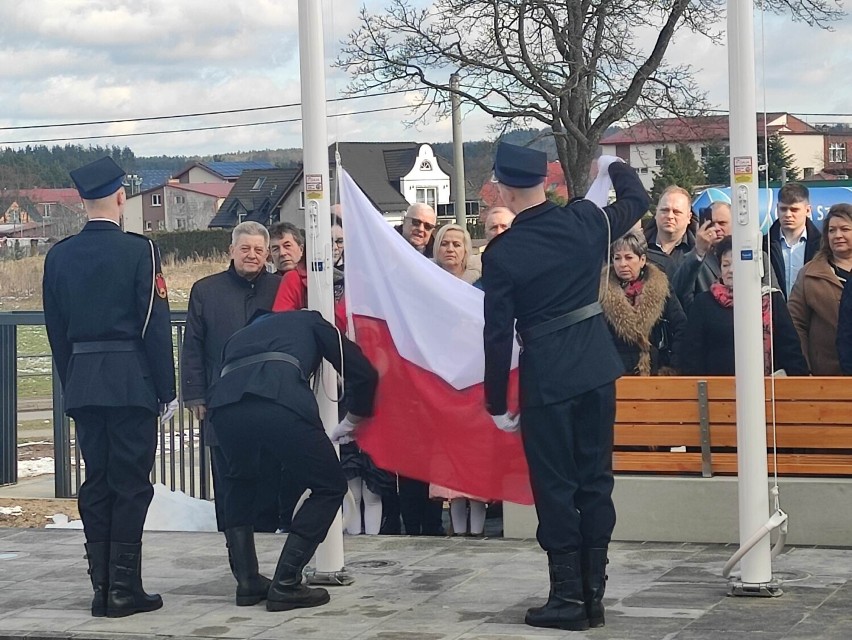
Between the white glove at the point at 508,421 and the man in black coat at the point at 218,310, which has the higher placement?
the man in black coat at the point at 218,310

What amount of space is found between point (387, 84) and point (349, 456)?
25.3 metres

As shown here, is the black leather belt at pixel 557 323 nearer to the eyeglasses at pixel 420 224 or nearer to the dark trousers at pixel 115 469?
the dark trousers at pixel 115 469

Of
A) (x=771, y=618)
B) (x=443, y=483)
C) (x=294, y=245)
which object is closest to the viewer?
(x=771, y=618)

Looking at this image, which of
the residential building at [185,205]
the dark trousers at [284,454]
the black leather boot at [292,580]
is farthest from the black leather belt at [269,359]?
the residential building at [185,205]

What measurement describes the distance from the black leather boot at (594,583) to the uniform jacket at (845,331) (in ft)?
8.26

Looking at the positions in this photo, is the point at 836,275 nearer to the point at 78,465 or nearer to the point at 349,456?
the point at 349,456

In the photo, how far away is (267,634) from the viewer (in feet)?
22.0

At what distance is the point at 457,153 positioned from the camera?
114 ft

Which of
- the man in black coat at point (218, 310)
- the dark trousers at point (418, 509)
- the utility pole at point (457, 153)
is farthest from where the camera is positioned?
the utility pole at point (457, 153)

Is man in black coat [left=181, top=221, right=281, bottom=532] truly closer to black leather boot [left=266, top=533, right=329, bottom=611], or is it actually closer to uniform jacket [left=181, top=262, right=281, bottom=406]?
uniform jacket [left=181, top=262, right=281, bottom=406]

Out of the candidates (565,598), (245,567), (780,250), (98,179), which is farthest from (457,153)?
(565,598)

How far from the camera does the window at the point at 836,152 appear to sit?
192 feet

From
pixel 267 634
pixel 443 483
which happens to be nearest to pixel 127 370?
pixel 267 634

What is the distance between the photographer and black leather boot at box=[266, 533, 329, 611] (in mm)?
7078
